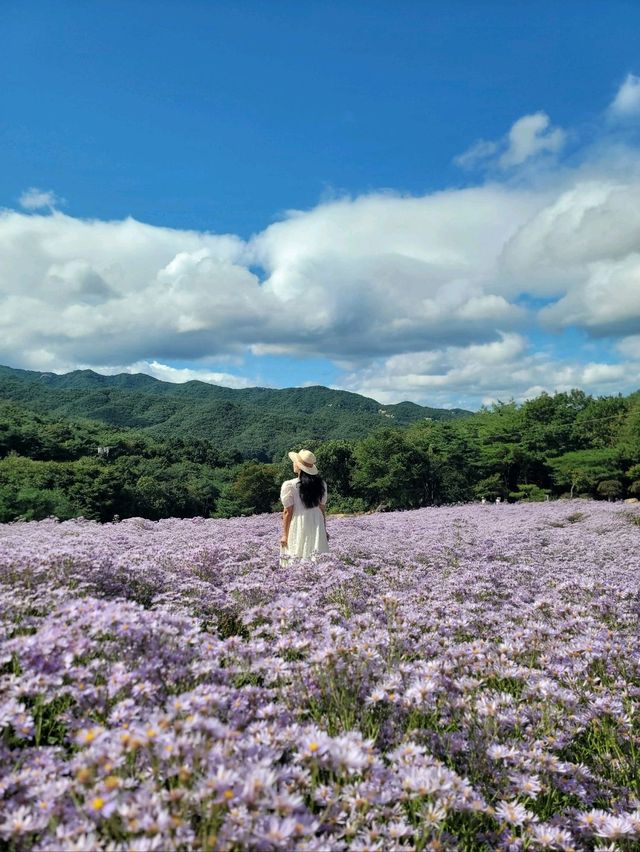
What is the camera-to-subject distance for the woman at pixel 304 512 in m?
7.35

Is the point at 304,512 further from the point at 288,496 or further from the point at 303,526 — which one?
the point at 288,496

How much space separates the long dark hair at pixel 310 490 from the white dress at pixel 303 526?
0.05m

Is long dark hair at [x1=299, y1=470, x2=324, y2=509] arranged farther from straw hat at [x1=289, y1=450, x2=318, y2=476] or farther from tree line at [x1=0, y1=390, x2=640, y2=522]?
tree line at [x1=0, y1=390, x2=640, y2=522]

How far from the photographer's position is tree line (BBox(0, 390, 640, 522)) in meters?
32.1

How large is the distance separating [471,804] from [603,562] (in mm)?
6560

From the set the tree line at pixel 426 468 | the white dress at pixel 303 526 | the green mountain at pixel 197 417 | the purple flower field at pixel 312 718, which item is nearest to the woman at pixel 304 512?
the white dress at pixel 303 526

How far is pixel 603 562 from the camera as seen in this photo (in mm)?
7645

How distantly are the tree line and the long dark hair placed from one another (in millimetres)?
20760

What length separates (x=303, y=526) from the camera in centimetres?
745

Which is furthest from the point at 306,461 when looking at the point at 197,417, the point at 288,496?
the point at 197,417

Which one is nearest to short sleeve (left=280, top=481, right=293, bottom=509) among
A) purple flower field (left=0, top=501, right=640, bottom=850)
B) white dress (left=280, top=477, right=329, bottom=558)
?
white dress (left=280, top=477, right=329, bottom=558)

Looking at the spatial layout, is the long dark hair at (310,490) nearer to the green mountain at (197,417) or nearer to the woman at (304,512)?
the woman at (304,512)

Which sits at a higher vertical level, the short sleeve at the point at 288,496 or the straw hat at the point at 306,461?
the straw hat at the point at 306,461

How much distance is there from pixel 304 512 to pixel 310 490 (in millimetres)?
315
